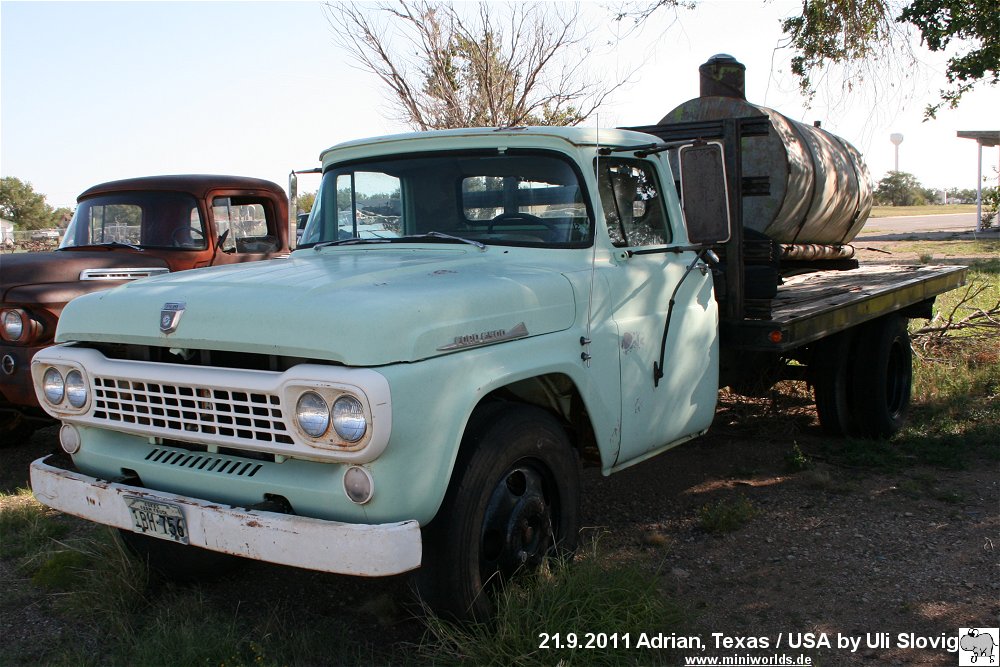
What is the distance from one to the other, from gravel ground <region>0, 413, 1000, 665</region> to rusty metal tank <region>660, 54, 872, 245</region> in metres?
1.77

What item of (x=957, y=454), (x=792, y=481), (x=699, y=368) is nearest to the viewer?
(x=699, y=368)

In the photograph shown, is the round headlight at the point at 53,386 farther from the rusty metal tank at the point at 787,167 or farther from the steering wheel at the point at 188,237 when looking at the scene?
the rusty metal tank at the point at 787,167

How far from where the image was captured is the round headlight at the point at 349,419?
2770 millimetres

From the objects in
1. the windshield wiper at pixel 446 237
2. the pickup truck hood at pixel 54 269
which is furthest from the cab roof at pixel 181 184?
the windshield wiper at pixel 446 237

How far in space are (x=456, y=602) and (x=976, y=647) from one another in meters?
1.93

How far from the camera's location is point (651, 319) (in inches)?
163

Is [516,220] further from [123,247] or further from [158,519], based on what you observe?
[123,247]

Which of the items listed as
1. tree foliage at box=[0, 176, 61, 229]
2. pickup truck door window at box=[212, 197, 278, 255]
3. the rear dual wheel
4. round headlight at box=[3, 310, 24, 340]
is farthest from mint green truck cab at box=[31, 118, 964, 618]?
tree foliage at box=[0, 176, 61, 229]

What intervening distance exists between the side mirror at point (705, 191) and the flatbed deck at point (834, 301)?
2.99 ft

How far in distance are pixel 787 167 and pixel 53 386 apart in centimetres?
480

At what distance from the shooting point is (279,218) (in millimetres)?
7371

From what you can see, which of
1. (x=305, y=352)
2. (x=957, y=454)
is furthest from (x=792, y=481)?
(x=305, y=352)

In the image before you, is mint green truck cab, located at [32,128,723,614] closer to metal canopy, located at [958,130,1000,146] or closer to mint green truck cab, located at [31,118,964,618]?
mint green truck cab, located at [31,118,964,618]

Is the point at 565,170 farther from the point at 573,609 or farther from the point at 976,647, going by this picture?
the point at 976,647
